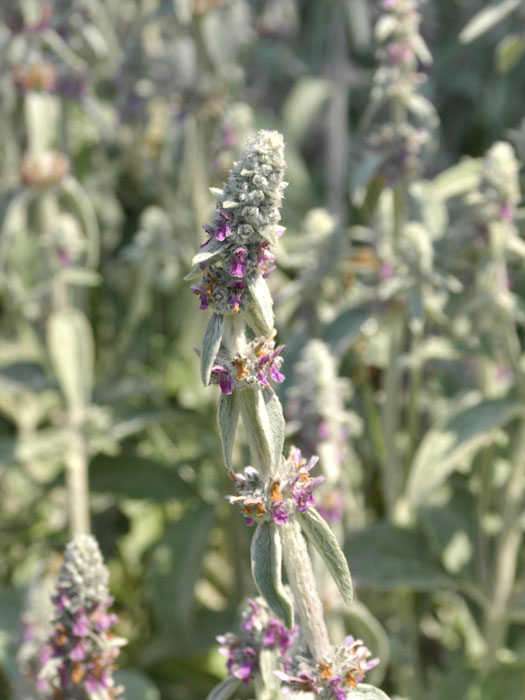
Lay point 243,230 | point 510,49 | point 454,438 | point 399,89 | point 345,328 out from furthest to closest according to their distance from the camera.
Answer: point 510,49 < point 345,328 < point 399,89 < point 454,438 < point 243,230

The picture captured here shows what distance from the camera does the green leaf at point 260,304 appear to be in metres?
1.23

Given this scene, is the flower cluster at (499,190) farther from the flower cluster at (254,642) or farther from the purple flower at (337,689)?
the purple flower at (337,689)

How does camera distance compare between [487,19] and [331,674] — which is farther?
[487,19]

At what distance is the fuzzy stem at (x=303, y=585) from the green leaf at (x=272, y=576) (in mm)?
31

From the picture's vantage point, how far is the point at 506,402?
8.64 feet

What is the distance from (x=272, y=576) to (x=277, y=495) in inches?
4.1

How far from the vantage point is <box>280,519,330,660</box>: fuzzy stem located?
4.45ft

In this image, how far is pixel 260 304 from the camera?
1.24 metres

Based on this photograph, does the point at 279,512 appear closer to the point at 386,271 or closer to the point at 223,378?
the point at 223,378

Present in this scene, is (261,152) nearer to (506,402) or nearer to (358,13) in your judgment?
(506,402)

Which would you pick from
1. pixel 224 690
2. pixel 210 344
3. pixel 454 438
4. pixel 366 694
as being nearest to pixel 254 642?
pixel 224 690

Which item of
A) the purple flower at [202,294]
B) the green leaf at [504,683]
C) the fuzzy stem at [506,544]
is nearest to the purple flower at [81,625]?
the purple flower at [202,294]

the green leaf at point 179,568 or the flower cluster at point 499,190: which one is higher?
the flower cluster at point 499,190

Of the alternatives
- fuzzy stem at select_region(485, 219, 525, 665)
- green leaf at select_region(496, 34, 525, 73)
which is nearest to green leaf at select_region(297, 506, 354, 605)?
fuzzy stem at select_region(485, 219, 525, 665)
